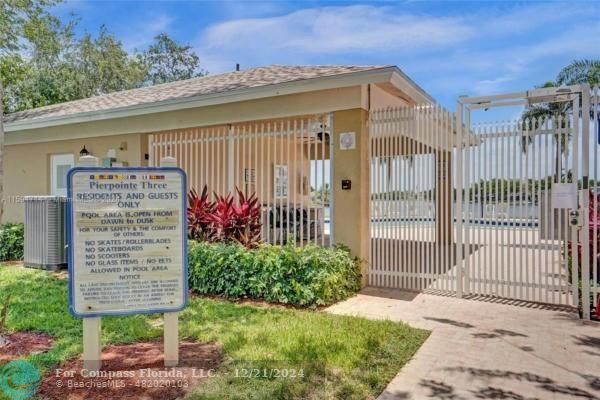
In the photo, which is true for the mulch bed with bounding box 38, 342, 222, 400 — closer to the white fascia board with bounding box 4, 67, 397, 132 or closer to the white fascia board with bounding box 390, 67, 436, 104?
the white fascia board with bounding box 4, 67, 397, 132

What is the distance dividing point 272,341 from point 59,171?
959 cm

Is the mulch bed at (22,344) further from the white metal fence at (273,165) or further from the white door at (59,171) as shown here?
the white door at (59,171)

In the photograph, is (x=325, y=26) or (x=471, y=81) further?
(x=471, y=81)

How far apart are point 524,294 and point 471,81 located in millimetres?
15189

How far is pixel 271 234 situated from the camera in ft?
25.9

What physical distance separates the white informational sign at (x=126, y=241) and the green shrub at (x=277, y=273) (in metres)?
2.38

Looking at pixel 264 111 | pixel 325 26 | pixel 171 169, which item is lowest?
pixel 171 169

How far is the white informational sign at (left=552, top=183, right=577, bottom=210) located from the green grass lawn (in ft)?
8.56

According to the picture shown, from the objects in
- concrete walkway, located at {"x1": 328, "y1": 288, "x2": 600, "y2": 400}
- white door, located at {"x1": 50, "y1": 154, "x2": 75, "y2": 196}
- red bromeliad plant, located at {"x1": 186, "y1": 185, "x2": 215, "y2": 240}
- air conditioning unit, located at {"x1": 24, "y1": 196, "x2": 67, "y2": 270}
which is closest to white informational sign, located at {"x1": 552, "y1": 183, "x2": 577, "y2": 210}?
concrete walkway, located at {"x1": 328, "y1": 288, "x2": 600, "y2": 400}

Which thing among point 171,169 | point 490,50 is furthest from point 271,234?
point 490,50

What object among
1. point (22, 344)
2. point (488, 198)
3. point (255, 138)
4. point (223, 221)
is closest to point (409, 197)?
point (488, 198)

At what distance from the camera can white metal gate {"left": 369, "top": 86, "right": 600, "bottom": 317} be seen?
5.28 meters

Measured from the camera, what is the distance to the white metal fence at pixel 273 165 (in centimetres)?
711

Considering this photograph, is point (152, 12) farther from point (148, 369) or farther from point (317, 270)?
point (148, 369)
